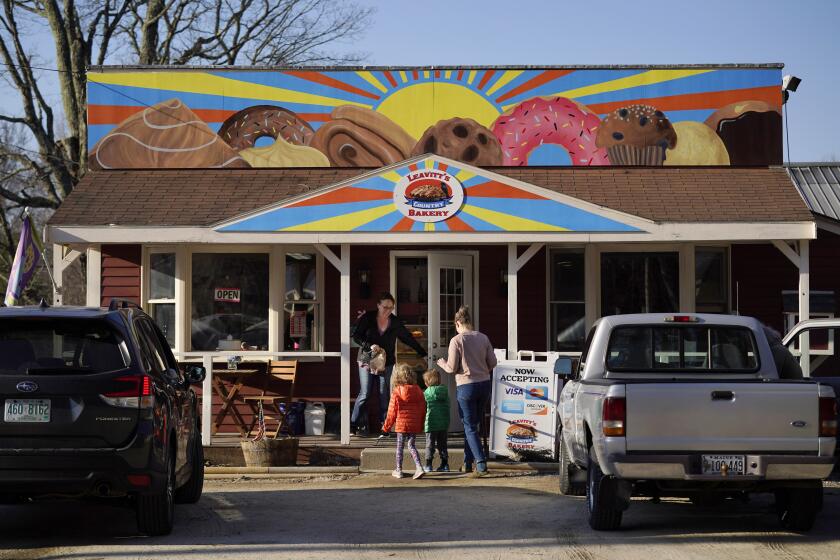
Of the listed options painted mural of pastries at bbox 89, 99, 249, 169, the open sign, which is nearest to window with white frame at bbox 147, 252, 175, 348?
the open sign

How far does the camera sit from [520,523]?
9.16 meters

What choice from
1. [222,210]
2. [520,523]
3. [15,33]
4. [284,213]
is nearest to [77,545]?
[520,523]

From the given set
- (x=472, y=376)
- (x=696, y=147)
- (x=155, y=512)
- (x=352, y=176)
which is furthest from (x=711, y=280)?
(x=155, y=512)

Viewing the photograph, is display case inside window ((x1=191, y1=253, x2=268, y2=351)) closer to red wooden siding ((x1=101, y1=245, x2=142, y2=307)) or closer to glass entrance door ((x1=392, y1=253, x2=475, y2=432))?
red wooden siding ((x1=101, y1=245, x2=142, y2=307))

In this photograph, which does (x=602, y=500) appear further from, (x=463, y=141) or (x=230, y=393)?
(x=463, y=141)

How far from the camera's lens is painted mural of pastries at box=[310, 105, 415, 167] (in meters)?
16.2

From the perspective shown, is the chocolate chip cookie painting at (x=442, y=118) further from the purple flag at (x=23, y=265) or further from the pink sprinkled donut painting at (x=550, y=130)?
the purple flag at (x=23, y=265)

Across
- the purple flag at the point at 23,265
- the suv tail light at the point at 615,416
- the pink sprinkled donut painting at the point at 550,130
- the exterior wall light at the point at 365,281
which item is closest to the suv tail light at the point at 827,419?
the suv tail light at the point at 615,416

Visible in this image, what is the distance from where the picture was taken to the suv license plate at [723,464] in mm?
7996

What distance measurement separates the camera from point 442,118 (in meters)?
16.2

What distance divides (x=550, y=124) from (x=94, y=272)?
260 inches

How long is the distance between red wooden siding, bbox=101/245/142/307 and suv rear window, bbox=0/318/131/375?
26.1 feet

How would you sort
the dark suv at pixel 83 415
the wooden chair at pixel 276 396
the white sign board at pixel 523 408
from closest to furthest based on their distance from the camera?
the dark suv at pixel 83 415 → the white sign board at pixel 523 408 → the wooden chair at pixel 276 396

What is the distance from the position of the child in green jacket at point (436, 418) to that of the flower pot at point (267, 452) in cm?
176
